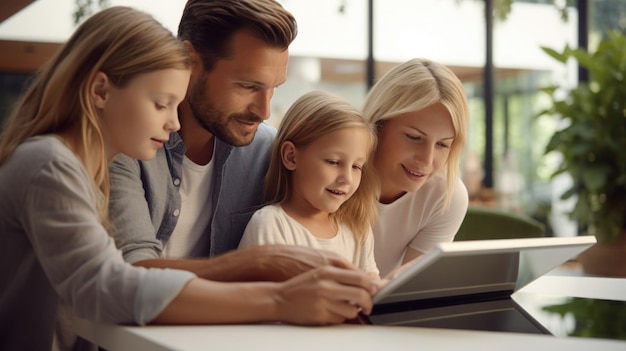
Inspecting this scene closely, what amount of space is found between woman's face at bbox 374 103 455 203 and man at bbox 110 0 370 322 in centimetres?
32

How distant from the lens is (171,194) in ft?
6.04

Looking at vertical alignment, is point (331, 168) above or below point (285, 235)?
above

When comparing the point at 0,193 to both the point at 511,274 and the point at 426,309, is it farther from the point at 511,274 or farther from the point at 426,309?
the point at 511,274

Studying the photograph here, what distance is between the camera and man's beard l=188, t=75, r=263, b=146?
1.87 metres

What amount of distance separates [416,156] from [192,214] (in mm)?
587

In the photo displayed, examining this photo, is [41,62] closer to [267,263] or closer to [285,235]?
[285,235]

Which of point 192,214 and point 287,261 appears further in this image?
point 192,214

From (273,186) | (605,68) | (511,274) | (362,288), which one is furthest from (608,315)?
(605,68)

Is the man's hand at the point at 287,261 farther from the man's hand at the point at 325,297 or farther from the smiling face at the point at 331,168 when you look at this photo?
the smiling face at the point at 331,168

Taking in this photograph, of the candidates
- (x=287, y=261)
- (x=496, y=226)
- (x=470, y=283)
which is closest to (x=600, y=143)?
(x=496, y=226)

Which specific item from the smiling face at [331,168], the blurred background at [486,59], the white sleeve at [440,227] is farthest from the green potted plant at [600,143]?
the smiling face at [331,168]

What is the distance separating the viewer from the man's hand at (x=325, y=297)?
1.14 metres

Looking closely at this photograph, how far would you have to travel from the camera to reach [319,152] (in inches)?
70.9

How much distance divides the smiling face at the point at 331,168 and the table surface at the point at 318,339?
66 cm
